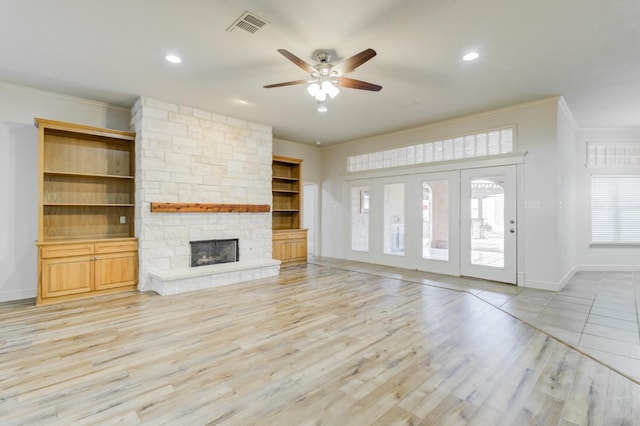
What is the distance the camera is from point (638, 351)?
284 cm

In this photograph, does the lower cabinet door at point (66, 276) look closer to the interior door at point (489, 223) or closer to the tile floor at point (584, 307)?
the tile floor at point (584, 307)

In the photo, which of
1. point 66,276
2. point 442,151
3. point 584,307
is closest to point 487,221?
point 442,151

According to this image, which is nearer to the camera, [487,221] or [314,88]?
[314,88]

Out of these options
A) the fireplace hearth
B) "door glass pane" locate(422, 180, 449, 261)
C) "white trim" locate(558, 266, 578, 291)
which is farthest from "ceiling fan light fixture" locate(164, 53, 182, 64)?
"white trim" locate(558, 266, 578, 291)

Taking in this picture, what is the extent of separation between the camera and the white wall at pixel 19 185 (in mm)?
4492

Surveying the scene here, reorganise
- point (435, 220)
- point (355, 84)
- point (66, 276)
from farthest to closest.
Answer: point (435, 220), point (66, 276), point (355, 84)

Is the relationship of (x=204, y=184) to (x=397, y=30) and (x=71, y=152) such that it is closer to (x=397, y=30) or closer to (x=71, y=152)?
(x=71, y=152)

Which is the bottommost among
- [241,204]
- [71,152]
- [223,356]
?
[223,356]

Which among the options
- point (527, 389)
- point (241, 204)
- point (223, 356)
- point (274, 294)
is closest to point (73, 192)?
point (241, 204)

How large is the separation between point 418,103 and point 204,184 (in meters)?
4.13

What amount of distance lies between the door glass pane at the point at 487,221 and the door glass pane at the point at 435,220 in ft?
1.75

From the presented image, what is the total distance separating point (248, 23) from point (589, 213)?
804cm

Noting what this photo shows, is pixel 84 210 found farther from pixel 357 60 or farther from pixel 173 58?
pixel 357 60

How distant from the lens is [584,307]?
163 inches
